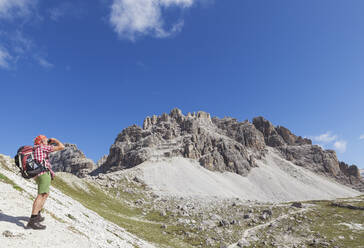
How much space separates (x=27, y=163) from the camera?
979 centimetres

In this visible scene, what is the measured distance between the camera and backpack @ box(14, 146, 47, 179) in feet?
31.8

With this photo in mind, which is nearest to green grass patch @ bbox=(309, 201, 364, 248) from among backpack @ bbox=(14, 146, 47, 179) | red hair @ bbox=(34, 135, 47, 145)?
backpack @ bbox=(14, 146, 47, 179)

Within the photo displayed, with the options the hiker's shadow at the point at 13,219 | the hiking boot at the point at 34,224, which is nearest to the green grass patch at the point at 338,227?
the hiking boot at the point at 34,224

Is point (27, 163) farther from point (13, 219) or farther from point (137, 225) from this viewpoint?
point (137, 225)

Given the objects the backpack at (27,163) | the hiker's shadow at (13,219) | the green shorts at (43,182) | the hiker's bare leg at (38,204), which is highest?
the backpack at (27,163)

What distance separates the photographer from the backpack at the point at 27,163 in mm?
9695

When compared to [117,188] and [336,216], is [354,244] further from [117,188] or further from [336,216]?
[117,188]

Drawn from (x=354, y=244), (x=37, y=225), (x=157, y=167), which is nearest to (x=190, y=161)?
(x=157, y=167)

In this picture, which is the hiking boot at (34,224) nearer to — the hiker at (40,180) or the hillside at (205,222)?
the hiker at (40,180)

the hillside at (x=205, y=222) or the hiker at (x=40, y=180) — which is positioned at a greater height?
the hiker at (x=40, y=180)

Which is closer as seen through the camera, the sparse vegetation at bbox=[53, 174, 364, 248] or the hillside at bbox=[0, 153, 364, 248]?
the hillside at bbox=[0, 153, 364, 248]

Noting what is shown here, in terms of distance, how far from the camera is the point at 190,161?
19112cm

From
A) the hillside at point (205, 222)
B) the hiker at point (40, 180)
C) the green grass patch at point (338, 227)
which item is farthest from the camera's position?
the green grass patch at point (338, 227)

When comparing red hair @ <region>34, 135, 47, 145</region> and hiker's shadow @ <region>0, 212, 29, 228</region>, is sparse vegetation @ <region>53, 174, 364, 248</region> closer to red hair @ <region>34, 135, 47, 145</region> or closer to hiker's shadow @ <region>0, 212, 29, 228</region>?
hiker's shadow @ <region>0, 212, 29, 228</region>
